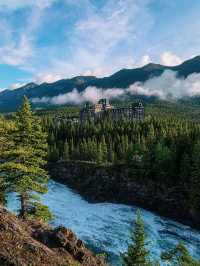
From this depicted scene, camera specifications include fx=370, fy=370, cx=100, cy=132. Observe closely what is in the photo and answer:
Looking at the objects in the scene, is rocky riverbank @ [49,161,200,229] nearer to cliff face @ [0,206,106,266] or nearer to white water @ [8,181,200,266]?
white water @ [8,181,200,266]

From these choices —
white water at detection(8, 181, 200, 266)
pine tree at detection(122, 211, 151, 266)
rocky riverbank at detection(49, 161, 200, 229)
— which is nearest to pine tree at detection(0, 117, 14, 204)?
pine tree at detection(122, 211, 151, 266)

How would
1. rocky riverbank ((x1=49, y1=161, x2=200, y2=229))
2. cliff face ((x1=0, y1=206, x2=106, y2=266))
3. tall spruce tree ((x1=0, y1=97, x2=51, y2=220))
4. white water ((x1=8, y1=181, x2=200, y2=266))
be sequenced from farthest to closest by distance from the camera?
rocky riverbank ((x1=49, y1=161, x2=200, y2=229)) < white water ((x1=8, y1=181, x2=200, y2=266)) < tall spruce tree ((x1=0, y1=97, x2=51, y2=220)) < cliff face ((x1=0, y1=206, x2=106, y2=266))

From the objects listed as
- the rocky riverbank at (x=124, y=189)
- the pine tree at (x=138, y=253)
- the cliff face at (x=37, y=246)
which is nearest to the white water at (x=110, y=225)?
the rocky riverbank at (x=124, y=189)

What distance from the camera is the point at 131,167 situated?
88875mm

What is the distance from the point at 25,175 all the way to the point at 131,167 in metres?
57.1

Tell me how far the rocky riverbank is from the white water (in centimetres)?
249

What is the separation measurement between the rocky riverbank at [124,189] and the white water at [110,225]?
2489mm

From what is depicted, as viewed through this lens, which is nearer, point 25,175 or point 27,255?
point 27,255

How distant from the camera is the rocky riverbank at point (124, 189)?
7462 cm

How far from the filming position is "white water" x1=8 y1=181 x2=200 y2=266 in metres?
54.2

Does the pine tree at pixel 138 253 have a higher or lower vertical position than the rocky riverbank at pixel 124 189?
higher

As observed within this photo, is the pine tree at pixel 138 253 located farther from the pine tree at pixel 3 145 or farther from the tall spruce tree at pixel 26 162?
the pine tree at pixel 3 145

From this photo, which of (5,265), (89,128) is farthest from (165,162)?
(89,128)

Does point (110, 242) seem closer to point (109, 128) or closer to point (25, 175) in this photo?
point (25, 175)
